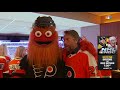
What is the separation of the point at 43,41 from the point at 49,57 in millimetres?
217

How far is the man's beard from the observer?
7.57 ft

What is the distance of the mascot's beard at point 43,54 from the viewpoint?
231 cm

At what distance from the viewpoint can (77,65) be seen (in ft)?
7.48

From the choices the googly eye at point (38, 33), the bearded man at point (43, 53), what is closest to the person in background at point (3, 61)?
the bearded man at point (43, 53)

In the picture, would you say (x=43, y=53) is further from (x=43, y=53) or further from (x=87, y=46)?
(x=87, y=46)

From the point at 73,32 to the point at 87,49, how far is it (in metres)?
0.28

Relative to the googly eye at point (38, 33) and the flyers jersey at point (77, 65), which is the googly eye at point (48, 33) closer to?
the googly eye at point (38, 33)

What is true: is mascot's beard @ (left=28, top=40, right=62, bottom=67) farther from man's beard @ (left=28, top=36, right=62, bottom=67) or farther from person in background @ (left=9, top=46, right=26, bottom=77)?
person in background @ (left=9, top=46, right=26, bottom=77)

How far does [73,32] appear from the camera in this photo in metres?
2.37
